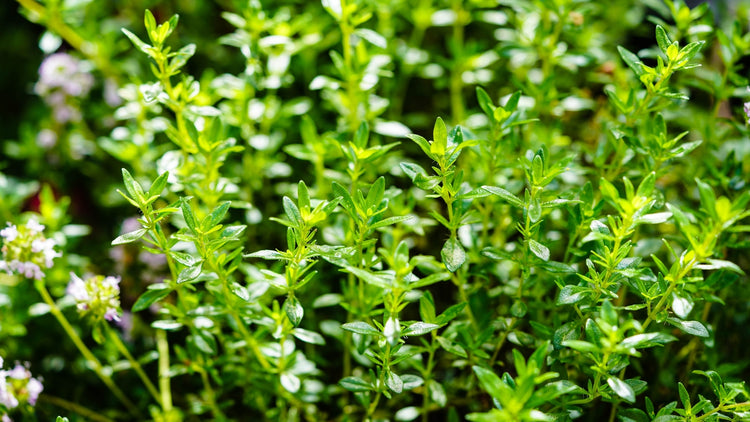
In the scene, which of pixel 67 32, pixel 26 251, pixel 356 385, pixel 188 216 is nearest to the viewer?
pixel 188 216

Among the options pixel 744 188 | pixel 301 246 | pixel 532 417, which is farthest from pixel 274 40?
pixel 744 188

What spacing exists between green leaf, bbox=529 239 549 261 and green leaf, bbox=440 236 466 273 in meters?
0.12

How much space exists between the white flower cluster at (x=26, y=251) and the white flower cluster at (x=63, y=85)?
32.4 inches

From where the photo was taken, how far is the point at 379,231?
158 cm

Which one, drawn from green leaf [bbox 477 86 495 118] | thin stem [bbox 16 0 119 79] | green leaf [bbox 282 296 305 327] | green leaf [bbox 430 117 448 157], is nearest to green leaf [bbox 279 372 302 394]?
green leaf [bbox 282 296 305 327]

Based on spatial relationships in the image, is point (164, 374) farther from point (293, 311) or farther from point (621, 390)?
point (621, 390)

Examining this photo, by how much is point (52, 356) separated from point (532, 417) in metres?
1.41

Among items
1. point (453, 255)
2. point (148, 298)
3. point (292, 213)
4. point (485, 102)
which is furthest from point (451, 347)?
point (148, 298)

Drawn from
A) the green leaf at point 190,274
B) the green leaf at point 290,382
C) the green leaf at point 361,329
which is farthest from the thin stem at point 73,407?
the green leaf at point 361,329

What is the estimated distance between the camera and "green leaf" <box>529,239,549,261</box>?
1120mm

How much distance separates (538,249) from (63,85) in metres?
1.67

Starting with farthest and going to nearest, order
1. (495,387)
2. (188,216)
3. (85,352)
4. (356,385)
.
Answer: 1. (85,352)
2. (356,385)
3. (188,216)
4. (495,387)

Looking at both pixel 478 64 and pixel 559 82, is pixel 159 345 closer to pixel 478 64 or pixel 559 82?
pixel 478 64

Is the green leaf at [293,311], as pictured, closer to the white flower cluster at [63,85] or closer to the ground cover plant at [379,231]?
the ground cover plant at [379,231]
